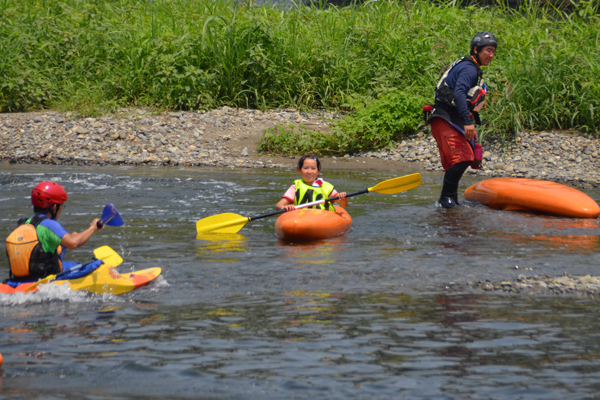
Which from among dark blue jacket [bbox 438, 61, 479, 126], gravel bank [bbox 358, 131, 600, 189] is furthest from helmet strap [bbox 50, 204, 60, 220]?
gravel bank [bbox 358, 131, 600, 189]

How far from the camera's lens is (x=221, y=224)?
5.48 m

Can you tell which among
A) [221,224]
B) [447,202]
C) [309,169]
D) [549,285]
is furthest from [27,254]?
[447,202]

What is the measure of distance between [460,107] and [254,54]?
573 centimetres

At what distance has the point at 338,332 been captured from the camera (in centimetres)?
305

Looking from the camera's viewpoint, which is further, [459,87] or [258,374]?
[459,87]

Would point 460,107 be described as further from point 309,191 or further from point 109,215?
point 109,215

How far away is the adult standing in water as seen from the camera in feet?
20.1

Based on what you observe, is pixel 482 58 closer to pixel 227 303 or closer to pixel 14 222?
pixel 227 303

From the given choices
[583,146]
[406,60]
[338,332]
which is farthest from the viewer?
[406,60]

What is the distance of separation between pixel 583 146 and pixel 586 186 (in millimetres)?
1476

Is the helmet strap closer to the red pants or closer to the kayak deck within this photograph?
the kayak deck

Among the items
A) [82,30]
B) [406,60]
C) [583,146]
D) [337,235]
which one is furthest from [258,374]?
[82,30]

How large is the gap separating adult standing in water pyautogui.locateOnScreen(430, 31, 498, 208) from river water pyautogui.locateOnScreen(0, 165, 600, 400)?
2.91 feet

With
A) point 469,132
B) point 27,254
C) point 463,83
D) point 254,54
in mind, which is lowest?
point 27,254
